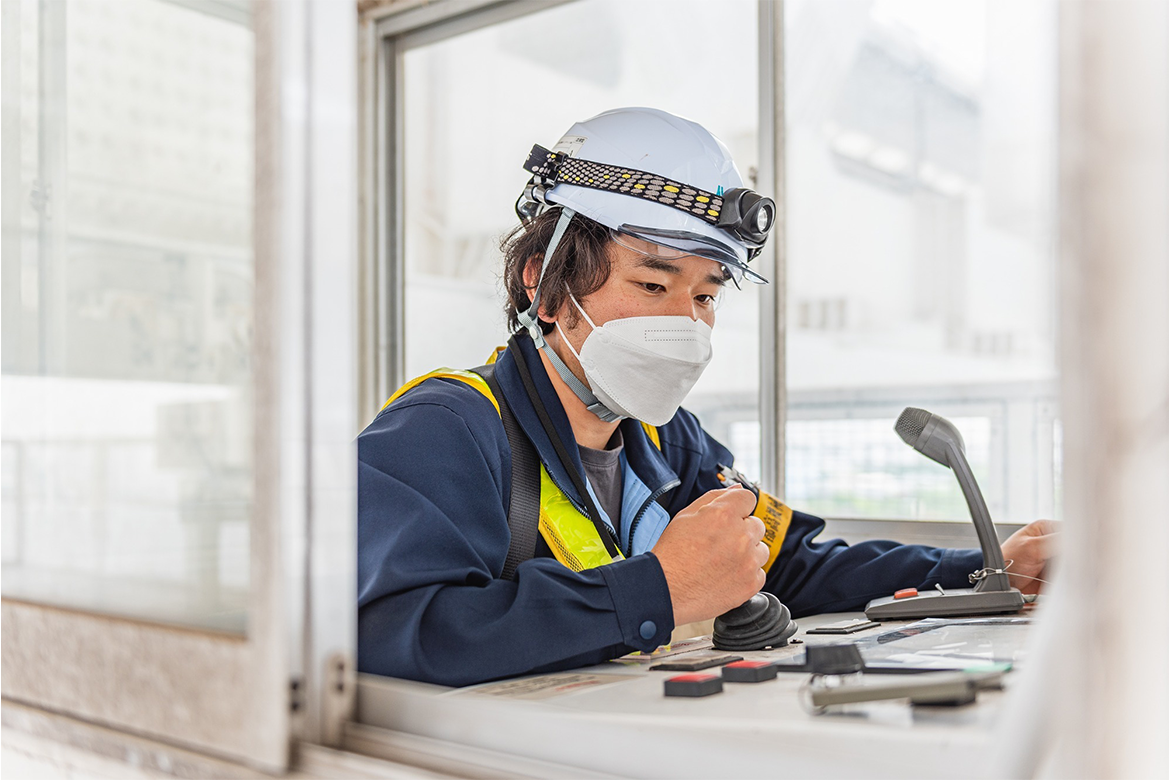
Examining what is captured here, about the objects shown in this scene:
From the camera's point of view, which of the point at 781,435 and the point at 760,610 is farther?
the point at 781,435

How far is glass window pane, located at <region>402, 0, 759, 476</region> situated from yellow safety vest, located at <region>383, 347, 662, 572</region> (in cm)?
153

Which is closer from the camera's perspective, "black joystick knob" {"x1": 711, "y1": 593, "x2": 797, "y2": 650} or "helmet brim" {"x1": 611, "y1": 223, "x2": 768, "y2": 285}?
"black joystick knob" {"x1": 711, "y1": 593, "x2": 797, "y2": 650}

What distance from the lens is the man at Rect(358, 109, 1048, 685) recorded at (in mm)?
1140

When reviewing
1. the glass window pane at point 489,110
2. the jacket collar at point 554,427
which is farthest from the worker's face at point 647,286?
the glass window pane at point 489,110

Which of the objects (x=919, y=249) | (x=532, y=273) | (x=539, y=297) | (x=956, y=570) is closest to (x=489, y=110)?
(x=532, y=273)

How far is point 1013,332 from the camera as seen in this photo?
7.63 meters

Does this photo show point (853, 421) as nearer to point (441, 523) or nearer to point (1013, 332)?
point (441, 523)

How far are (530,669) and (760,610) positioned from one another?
1.07 ft

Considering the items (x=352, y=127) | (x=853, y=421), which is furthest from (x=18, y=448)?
(x=853, y=421)

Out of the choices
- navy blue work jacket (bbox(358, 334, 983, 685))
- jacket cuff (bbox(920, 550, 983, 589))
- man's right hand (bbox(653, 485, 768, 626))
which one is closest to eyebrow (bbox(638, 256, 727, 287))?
navy blue work jacket (bbox(358, 334, 983, 685))

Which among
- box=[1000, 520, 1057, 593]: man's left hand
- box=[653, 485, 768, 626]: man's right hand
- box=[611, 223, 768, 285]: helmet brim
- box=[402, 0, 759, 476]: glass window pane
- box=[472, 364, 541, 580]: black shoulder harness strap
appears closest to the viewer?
box=[653, 485, 768, 626]: man's right hand

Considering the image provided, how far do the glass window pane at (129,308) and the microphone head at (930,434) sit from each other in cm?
115

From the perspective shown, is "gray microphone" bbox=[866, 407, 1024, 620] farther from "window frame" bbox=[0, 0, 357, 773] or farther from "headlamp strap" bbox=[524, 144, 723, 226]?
"window frame" bbox=[0, 0, 357, 773]

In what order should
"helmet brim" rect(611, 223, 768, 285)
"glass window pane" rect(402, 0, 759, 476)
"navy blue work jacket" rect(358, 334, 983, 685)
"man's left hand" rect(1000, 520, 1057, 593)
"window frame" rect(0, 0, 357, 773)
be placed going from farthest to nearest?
"glass window pane" rect(402, 0, 759, 476), "man's left hand" rect(1000, 520, 1057, 593), "helmet brim" rect(611, 223, 768, 285), "navy blue work jacket" rect(358, 334, 983, 685), "window frame" rect(0, 0, 357, 773)
